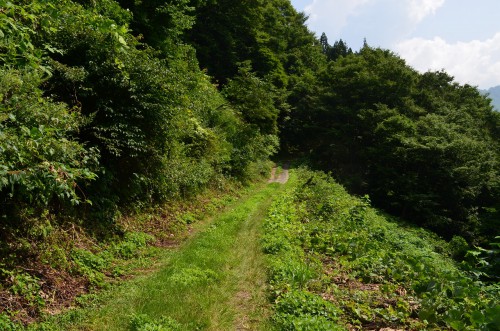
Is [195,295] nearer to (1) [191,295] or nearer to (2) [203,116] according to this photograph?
(1) [191,295]

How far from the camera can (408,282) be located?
7.12m

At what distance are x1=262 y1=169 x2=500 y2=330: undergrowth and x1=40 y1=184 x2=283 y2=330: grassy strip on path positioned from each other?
50cm

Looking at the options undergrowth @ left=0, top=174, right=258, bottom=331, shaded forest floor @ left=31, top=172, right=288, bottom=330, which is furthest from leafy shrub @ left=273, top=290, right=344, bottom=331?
undergrowth @ left=0, top=174, right=258, bottom=331

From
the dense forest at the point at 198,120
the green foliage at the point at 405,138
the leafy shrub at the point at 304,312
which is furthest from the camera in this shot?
the green foliage at the point at 405,138

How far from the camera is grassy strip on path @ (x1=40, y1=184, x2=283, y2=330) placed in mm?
5578

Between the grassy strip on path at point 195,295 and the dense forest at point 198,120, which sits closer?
the grassy strip on path at point 195,295

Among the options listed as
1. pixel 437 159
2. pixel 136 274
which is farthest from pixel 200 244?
pixel 437 159

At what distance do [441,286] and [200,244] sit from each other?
Answer: 5.99 metres

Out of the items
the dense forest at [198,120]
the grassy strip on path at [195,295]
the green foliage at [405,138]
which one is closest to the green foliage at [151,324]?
the grassy strip on path at [195,295]

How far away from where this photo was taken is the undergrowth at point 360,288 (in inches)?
211

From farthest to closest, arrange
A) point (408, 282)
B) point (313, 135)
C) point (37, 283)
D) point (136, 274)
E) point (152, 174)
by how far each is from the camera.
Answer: point (313, 135), point (152, 174), point (136, 274), point (408, 282), point (37, 283)

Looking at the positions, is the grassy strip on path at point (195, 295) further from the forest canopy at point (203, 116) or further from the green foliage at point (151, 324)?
the forest canopy at point (203, 116)

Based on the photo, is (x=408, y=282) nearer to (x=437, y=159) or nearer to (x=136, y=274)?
(x=136, y=274)

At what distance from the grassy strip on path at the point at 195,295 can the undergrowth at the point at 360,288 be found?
1.64ft
